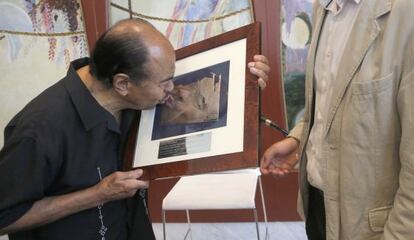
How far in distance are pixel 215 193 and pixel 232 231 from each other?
→ 2.23 ft

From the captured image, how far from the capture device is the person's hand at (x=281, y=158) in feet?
4.11

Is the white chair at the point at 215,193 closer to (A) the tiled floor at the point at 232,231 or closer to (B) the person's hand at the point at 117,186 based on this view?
(A) the tiled floor at the point at 232,231

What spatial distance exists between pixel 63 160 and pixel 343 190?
0.66 metres

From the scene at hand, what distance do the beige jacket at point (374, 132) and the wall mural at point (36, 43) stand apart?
195cm

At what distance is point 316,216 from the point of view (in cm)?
115

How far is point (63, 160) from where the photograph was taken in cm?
96

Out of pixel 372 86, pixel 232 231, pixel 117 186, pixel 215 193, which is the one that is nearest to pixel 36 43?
pixel 215 193

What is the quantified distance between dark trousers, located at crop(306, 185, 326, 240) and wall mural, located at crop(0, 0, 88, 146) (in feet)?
5.88

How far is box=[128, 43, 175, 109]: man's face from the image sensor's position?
0.99 m

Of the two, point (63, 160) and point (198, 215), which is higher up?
point (63, 160)

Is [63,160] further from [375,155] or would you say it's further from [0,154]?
[375,155]

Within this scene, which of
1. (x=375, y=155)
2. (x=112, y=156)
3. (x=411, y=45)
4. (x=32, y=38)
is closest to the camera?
(x=411, y=45)

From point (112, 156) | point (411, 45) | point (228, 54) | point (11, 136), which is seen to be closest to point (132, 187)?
point (112, 156)

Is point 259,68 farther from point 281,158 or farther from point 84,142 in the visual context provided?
point 84,142
